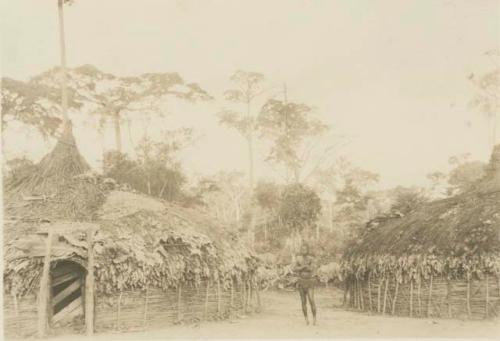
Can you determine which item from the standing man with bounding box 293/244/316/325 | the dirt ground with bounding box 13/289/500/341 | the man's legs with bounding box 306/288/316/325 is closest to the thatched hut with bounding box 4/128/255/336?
the dirt ground with bounding box 13/289/500/341

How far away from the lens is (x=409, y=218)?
1628 centimetres

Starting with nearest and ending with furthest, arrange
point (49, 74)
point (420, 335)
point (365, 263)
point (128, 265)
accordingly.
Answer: point (420, 335) → point (128, 265) → point (49, 74) → point (365, 263)

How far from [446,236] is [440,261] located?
2.23 ft

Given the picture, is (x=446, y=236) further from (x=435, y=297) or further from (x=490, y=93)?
(x=490, y=93)

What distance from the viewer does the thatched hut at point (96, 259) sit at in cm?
1079

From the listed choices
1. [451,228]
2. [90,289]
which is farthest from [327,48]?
[90,289]

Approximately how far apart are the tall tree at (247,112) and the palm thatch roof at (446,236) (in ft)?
28.8

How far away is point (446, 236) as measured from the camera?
1345 cm

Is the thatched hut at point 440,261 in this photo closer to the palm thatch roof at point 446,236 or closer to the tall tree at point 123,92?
the palm thatch roof at point 446,236

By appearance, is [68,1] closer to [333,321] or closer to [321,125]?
[333,321]

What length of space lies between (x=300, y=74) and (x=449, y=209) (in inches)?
245

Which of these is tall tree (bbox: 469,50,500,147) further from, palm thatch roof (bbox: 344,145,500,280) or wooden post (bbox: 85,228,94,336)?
wooden post (bbox: 85,228,94,336)

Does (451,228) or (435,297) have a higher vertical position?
(451,228)

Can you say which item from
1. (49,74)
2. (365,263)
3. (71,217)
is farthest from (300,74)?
(71,217)
